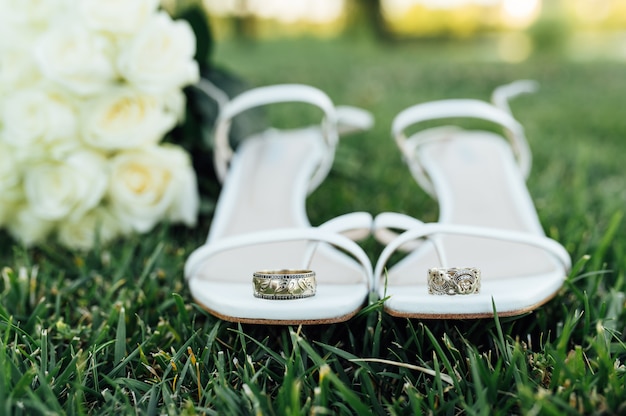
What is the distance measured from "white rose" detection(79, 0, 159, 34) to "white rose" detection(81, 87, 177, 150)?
0.15 metres

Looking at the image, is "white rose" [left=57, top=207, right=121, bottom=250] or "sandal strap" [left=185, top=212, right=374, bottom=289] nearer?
"sandal strap" [left=185, top=212, right=374, bottom=289]

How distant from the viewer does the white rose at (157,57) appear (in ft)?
5.24

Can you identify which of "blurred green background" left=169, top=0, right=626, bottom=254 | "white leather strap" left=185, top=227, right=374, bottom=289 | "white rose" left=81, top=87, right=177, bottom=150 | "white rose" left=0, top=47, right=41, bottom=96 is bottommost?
"blurred green background" left=169, top=0, right=626, bottom=254

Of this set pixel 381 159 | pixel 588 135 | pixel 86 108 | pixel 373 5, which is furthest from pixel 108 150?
pixel 373 5

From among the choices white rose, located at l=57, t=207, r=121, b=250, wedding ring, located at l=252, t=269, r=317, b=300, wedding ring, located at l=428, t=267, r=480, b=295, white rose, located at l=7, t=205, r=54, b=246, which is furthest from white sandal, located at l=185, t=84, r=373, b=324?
white rose, located at l=7, t=205, r=54, b=246

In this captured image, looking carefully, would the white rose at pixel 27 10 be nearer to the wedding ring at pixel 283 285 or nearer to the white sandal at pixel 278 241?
the white sandal at pixel 278 241

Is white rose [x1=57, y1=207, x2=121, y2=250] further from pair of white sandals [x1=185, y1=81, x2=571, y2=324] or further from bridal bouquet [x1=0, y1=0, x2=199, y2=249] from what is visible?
pair of white sandals [x1=185, y1=81, x2=571, y2=324]

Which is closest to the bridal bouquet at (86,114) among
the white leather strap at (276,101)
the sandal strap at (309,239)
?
the white leather strap at (276,101)

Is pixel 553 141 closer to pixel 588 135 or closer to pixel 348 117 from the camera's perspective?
pixel 588 135

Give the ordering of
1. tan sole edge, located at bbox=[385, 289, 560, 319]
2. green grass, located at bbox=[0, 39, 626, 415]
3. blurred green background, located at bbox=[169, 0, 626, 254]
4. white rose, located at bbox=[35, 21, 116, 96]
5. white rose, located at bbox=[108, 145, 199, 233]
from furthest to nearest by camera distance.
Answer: blurred green background, located at bbox=[169, 0, 626, 254]
white rose, located at bbox=[108, 145, 199, 233]
white rose, located at bbox=[35, 21, 116, 96]
tan sole edge, located at bbox=[385, 289, 560, 319]
green grass, located at bbox=[0, 39, 626, 415]

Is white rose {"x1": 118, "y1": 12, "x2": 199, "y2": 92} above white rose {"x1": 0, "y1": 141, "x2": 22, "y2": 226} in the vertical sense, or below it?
above

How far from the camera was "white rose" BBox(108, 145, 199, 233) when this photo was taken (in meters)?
1.64

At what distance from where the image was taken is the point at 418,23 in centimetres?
1653

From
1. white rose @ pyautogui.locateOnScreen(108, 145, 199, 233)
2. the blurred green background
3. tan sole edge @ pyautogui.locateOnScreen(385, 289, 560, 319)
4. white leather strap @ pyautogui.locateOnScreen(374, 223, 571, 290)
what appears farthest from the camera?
the blurred green background
